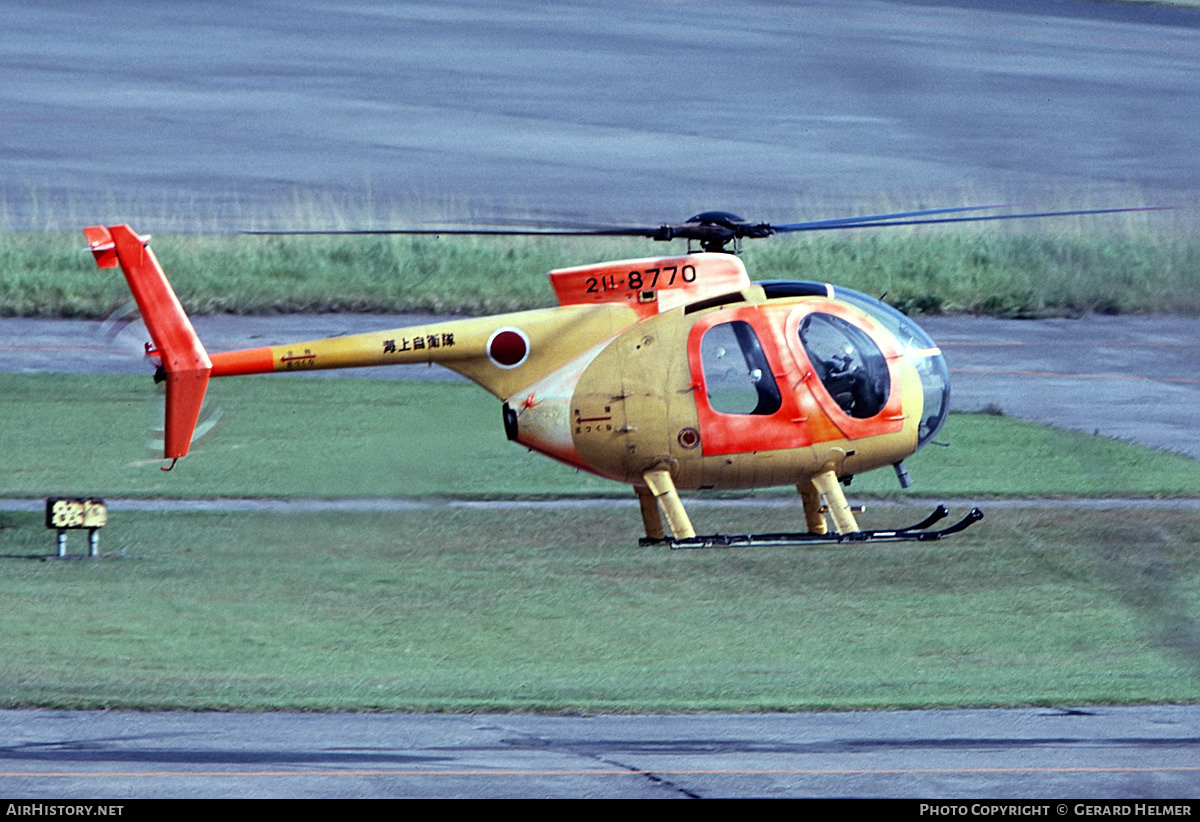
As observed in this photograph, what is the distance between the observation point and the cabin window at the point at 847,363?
1716 cm

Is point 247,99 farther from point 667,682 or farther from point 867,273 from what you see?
point 667,682

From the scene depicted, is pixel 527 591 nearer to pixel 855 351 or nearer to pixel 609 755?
pixel 609 755

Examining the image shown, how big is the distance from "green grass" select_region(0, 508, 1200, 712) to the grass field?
0.05 metres

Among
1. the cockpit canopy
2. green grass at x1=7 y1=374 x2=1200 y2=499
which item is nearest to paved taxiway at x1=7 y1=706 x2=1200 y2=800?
the cockpit canopy

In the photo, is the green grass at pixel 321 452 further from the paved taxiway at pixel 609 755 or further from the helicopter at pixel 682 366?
the helicopter at pixel 682 366

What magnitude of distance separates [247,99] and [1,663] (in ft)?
75.9

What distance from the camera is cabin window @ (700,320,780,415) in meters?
17.1

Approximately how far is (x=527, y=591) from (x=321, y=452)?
450 cm

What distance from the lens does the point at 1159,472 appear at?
28562mm

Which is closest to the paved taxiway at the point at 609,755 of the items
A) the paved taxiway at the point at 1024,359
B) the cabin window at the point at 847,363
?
the cabin window at the point at 847,363

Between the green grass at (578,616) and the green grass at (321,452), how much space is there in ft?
4.32

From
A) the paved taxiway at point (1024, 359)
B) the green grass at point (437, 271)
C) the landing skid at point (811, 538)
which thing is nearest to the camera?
the landing skid at point (811, 538)

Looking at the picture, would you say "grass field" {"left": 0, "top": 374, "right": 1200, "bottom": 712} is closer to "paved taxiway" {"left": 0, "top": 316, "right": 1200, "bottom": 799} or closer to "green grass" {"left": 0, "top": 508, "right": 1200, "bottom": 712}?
"green grass" {"left": 0, "top": 508, "right": 1200, "bottom": 712}
